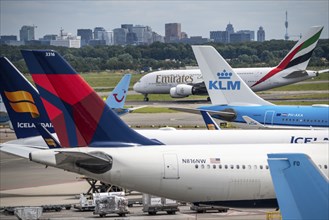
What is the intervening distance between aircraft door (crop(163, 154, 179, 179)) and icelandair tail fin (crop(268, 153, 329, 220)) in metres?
14.6

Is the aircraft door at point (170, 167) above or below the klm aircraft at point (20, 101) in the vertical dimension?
below

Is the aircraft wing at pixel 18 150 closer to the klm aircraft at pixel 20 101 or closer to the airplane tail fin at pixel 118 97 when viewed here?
the klm aircraft at pixel 20 101

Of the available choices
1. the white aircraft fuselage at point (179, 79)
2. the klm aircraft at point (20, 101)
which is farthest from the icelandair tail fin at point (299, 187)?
the white aircraft fuselage at point (179, 79)

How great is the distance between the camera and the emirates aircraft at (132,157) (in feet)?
104

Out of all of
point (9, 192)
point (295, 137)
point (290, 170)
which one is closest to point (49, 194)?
point (9, 192)

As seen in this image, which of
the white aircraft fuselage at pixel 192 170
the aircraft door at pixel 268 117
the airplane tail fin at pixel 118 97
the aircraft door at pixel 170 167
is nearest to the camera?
the white aircraft fuselage at pixel 192 170

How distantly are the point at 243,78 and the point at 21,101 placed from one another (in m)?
83.5

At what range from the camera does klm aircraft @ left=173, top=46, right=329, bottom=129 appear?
56812mm

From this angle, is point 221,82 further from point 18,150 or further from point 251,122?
point 18,150

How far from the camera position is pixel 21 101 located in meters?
46.2

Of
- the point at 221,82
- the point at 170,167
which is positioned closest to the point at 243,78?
the point at 221,82

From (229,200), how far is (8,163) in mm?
35232

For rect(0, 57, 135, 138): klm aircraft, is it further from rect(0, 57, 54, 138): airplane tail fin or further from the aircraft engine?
the aircraft engine

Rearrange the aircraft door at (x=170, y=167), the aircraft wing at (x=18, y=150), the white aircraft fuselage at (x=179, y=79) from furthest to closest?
the white aircraft fuselage at (x=179, y=79), the aircraft wing at (x=18, y=150), the aircraft door at (x=170, y=167)
